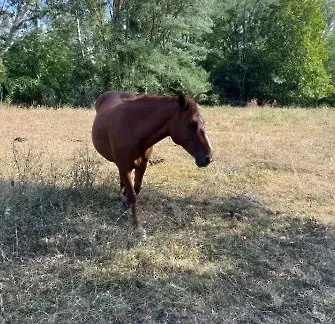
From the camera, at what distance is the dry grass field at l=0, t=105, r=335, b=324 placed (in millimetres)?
2791

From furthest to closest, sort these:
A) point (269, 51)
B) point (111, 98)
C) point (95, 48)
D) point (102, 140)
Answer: point (269, 51)
point (95, 48)
point (111, 98)
point (102, 140)

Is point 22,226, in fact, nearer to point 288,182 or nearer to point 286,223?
point 286,223

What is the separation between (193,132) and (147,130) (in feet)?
1.63

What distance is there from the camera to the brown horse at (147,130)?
3605 millimetres

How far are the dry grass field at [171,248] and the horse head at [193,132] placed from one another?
2.57 ft

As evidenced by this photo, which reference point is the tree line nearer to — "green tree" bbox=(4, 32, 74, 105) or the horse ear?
"green tree" bbox=(4, 32, 74, 105)

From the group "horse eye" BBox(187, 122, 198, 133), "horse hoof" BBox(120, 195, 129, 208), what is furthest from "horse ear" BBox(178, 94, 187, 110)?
"horse hoof" BBox(120, 195, 129, 208)

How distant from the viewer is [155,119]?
384 cm

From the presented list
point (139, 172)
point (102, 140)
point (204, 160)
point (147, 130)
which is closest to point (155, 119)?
point (147, 130)

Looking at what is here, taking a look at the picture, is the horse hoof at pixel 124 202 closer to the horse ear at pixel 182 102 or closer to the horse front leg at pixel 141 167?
the horse front leg at pixel 141 167

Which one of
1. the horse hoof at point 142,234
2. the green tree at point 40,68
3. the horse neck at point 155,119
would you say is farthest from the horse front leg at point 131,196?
the green tree at point 40,68

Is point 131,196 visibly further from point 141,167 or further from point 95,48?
point 95,48

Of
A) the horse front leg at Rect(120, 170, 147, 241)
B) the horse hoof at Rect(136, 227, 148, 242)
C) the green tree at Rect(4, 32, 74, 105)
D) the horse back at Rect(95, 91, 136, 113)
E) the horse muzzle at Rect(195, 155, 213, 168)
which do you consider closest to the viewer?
the horse muzzle at Rect(195, 155, 213, 168)

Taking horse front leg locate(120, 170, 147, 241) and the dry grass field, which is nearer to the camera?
the dry grass field
